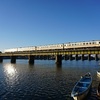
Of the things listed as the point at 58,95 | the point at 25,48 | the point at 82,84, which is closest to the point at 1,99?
the point at 58,95

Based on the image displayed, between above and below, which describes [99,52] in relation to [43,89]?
above

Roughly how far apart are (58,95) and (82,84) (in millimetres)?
6800

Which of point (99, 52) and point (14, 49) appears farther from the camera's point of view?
point (14, 49)

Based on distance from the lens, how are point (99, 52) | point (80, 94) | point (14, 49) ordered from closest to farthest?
point (80, 94), point (99, 52), point (14, 49)

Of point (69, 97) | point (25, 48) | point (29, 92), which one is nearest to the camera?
point (69, 97)

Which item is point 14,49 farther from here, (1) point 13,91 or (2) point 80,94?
(2) point 80,94

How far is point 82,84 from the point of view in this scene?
39156 millimetres

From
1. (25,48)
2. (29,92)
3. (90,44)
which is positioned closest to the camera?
(29,92)

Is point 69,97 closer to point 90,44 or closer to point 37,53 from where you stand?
point 90,44

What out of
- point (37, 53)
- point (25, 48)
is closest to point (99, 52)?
point (37, 53)

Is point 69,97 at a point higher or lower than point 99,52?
lower

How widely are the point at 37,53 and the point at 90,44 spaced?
121 feet

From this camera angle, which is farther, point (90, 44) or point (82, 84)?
point (90, 44)

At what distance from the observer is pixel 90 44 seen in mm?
91500
